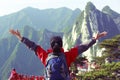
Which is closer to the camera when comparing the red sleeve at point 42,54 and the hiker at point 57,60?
the hiker at point 57,60

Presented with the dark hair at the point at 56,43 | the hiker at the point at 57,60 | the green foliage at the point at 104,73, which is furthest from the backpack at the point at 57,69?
the green foliage at the point at 104,73

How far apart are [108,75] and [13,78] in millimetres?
16057

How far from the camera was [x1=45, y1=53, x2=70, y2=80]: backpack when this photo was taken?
7.49 metres

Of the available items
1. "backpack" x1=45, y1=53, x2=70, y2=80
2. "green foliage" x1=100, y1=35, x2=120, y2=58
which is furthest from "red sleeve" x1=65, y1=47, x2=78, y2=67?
"green foliage" x1=100, y1=35, x2=120, y2=58

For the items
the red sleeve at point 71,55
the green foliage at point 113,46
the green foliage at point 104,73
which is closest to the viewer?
the red sleeve at point 71,55

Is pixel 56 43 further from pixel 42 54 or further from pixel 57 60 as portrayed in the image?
pixel 42 54

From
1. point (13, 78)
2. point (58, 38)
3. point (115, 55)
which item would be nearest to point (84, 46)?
point (58, 38)

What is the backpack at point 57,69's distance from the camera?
24.6 ft

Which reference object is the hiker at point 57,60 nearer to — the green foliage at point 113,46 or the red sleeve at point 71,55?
the red sleeve at point 71,55

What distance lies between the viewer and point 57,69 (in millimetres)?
7520

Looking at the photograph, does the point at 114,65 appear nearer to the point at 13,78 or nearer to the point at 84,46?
the point at 13,78

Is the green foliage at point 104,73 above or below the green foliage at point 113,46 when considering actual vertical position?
below

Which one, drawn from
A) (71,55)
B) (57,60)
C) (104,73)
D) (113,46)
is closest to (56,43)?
(57,60)

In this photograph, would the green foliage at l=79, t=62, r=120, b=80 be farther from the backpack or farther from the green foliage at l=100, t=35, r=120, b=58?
the backpack
